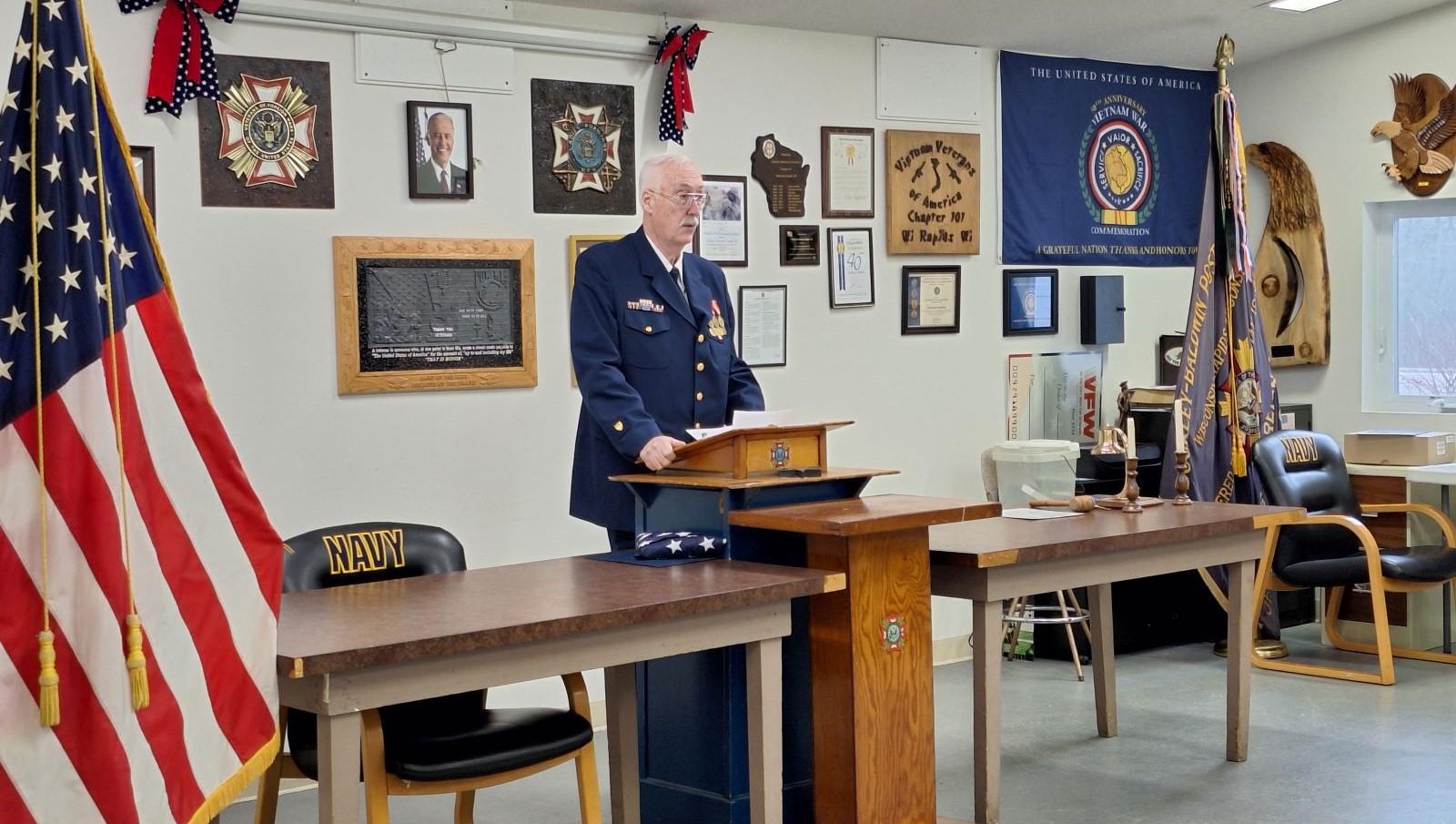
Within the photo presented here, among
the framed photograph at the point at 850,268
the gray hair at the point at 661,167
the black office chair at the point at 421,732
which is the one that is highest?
the gray hair at the point at 661,167

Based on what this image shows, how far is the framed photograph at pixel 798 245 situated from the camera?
19.3 feet

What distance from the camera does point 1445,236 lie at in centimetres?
668

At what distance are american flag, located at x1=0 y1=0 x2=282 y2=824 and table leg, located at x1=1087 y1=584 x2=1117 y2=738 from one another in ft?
11.0

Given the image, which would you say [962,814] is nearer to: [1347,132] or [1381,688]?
[1381,688]

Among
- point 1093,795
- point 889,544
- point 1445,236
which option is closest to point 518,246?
point 889,544

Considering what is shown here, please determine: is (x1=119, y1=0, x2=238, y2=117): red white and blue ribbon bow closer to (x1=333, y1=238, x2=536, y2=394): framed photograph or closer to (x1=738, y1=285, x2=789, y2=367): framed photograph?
(x1=333, y1=238, x2=536, y2=394): framed photograph

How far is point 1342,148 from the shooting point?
271 inches

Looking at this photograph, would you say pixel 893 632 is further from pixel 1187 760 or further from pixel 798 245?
pixel 798 245

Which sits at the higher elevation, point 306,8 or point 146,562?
point 306,8

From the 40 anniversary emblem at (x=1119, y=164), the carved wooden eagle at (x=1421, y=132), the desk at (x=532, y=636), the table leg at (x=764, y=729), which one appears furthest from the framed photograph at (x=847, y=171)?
the table leg at (x=764, y=729)

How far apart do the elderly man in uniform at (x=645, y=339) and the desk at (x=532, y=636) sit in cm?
36

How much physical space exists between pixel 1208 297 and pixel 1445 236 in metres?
1.32

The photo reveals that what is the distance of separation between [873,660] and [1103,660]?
1.96 m

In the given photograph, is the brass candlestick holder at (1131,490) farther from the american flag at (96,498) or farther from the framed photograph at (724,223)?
the american flag at (96,498)
